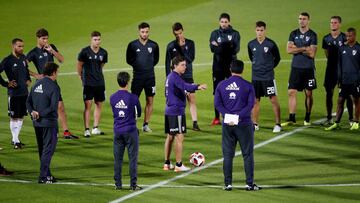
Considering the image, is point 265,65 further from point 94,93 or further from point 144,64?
point 94,93

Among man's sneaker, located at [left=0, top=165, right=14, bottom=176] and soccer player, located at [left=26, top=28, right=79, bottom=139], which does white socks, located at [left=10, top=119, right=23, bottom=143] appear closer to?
soccer player, located at [left=26, top=28, right=79, bottom=139]

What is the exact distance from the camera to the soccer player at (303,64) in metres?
23.8

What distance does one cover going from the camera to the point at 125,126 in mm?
18094

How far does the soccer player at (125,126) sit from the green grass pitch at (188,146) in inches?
17.6

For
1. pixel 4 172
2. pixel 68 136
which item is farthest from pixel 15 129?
pixel 4 172

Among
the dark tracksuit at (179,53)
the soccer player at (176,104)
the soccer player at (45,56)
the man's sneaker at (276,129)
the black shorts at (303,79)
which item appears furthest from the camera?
the black shorts at (303,79)

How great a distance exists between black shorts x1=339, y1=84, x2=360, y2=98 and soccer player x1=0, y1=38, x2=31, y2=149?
24.0 ft

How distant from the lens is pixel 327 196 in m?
17.7

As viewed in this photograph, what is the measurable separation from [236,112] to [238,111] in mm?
40

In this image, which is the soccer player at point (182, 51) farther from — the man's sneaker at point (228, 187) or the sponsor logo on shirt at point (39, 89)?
the man's sneaker at point (228, 187)

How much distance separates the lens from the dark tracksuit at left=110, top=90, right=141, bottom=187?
18.1 m

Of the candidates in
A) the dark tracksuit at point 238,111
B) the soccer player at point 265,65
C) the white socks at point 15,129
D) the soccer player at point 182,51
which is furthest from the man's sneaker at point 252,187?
the white socks at point 15,129

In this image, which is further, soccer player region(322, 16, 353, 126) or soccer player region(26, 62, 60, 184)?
soccer player region(322, 16, 353, 126)

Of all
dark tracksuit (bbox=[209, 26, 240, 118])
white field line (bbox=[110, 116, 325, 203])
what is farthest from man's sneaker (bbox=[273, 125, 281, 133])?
dark tracksuit (bbox=[209, 26, 240, 118])
